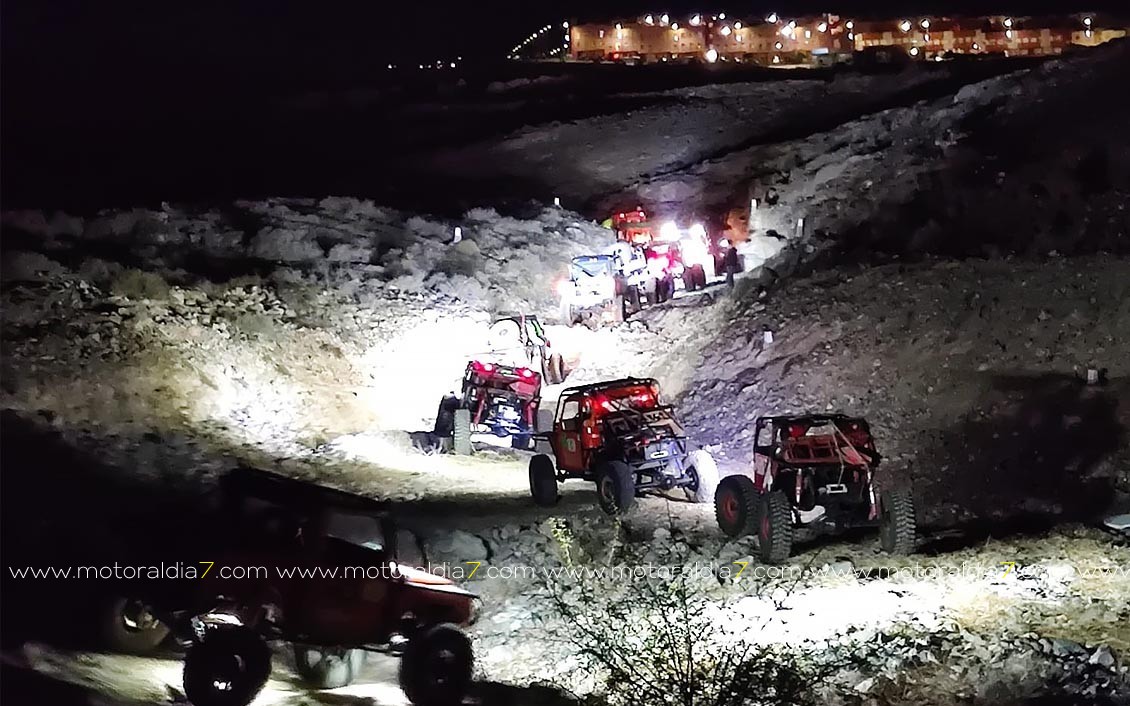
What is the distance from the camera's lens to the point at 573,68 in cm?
5644

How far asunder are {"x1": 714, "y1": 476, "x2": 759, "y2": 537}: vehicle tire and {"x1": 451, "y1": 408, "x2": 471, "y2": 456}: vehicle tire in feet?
19.8

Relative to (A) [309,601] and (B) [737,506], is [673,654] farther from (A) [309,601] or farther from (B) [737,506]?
(B) [737,506]

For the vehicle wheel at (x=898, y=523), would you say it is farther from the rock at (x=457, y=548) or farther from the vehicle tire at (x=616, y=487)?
the rock at (x=457, y=548)

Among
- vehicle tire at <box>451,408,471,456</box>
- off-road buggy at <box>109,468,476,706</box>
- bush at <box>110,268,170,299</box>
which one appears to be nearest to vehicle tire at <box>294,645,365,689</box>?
off-road buggy at <box>109,468,476,706</box>

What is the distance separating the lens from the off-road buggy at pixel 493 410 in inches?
689

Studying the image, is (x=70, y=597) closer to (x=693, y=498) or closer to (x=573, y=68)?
(x=693, y=498)

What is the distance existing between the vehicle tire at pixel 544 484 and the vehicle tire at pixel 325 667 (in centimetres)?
530

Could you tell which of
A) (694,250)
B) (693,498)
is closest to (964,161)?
(694,250)

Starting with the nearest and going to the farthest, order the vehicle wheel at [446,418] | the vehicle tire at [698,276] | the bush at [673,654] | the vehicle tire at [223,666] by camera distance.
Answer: the bush at [673,654], the vehicle tire at [223,666], the vehicle wheel at [446,418], the vehicle tire at [698,276]

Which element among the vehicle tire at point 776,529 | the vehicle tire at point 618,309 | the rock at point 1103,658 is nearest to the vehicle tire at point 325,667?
the vehicle tire at point 776,529

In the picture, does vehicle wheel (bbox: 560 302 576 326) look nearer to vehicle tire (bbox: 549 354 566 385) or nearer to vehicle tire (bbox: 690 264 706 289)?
vehicle tire (bbox: 549 354 566 385)

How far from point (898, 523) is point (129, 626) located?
25.8ft

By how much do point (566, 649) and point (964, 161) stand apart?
880 inches

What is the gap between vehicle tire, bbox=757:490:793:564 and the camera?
11.4 metres
